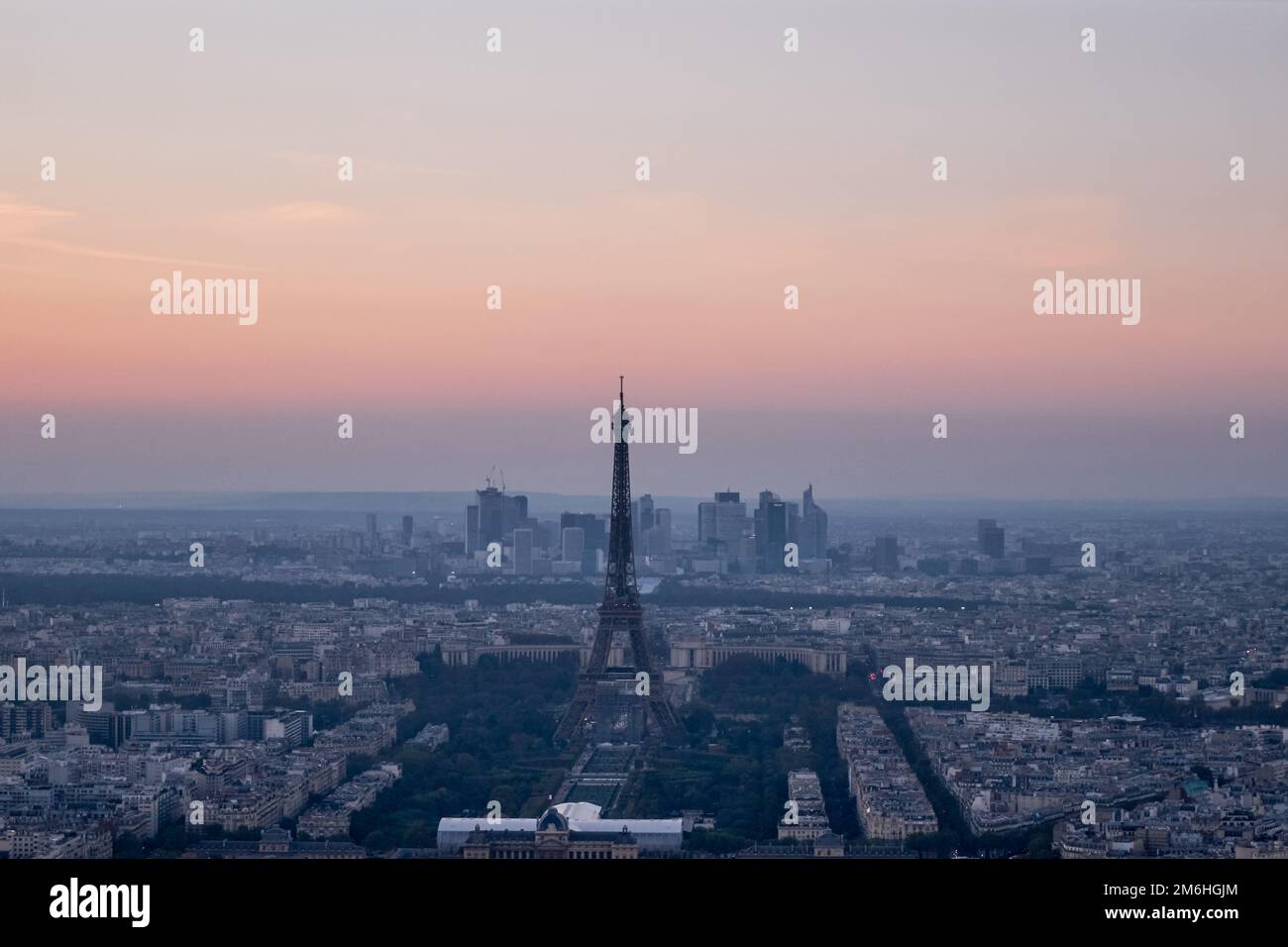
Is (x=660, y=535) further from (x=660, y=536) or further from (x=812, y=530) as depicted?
(x=812, y=530)

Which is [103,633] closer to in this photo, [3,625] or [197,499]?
[3,625]

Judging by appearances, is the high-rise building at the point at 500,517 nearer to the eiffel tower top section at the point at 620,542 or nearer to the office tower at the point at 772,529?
the office tower at the point at 772,529

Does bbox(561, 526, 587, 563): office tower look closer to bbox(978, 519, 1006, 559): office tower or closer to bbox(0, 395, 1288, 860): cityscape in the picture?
bbox(0, 395, 1288, 860): cityscape

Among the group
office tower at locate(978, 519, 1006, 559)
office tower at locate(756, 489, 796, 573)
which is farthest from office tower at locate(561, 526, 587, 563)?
office tower at locate(978, 519, 1006, 559)

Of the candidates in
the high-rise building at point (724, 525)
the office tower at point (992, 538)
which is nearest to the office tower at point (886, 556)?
the office tower at point (992, 538)

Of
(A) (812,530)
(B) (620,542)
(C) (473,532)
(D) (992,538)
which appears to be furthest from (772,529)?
(B) (620,542)
